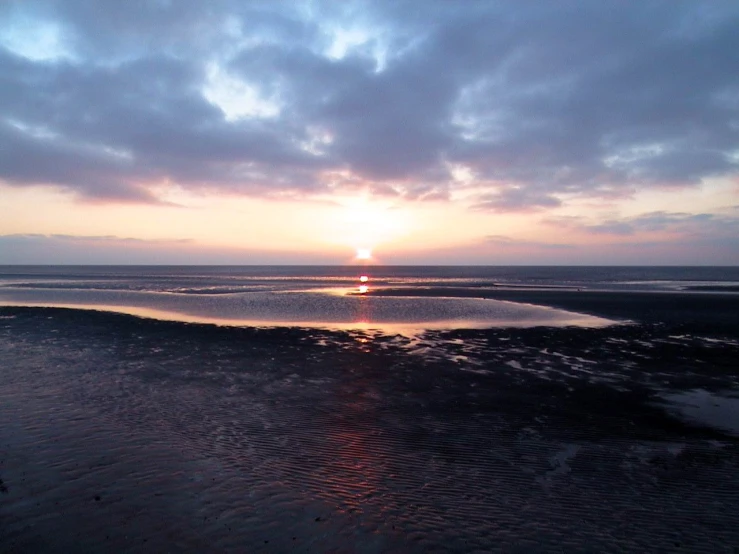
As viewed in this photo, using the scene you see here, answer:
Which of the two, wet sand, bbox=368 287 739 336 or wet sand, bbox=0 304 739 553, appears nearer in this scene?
wet sand, bbox=0 304 739 553

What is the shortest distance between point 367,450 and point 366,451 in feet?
0.19

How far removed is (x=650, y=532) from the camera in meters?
7.26

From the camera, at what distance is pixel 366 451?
404 inches

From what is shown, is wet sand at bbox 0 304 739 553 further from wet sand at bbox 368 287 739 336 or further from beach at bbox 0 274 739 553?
wet sand at bbox 368 287 739 336

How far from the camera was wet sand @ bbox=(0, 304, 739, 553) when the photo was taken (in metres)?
7.17

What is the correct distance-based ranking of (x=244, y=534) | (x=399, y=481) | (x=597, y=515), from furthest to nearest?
(x=399, y=481) < (x=597, y=515) < (x=244, y=534)

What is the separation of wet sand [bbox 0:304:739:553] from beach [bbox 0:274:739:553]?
0.14 ft

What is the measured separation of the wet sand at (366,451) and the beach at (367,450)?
0.04 metres

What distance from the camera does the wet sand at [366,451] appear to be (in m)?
7.17

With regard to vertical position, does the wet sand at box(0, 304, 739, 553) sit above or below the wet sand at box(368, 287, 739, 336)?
below

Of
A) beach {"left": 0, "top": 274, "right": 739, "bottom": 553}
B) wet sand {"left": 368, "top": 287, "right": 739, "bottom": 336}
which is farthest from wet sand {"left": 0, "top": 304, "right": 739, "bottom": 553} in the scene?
wet sand {"left": 368, "top": 287, "right": 739, "bottom": 336}

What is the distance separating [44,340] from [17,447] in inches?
619

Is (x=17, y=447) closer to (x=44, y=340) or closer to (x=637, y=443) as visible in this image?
(x=637, y=443)

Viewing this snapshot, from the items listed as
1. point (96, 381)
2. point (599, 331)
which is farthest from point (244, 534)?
point (599, 331)
